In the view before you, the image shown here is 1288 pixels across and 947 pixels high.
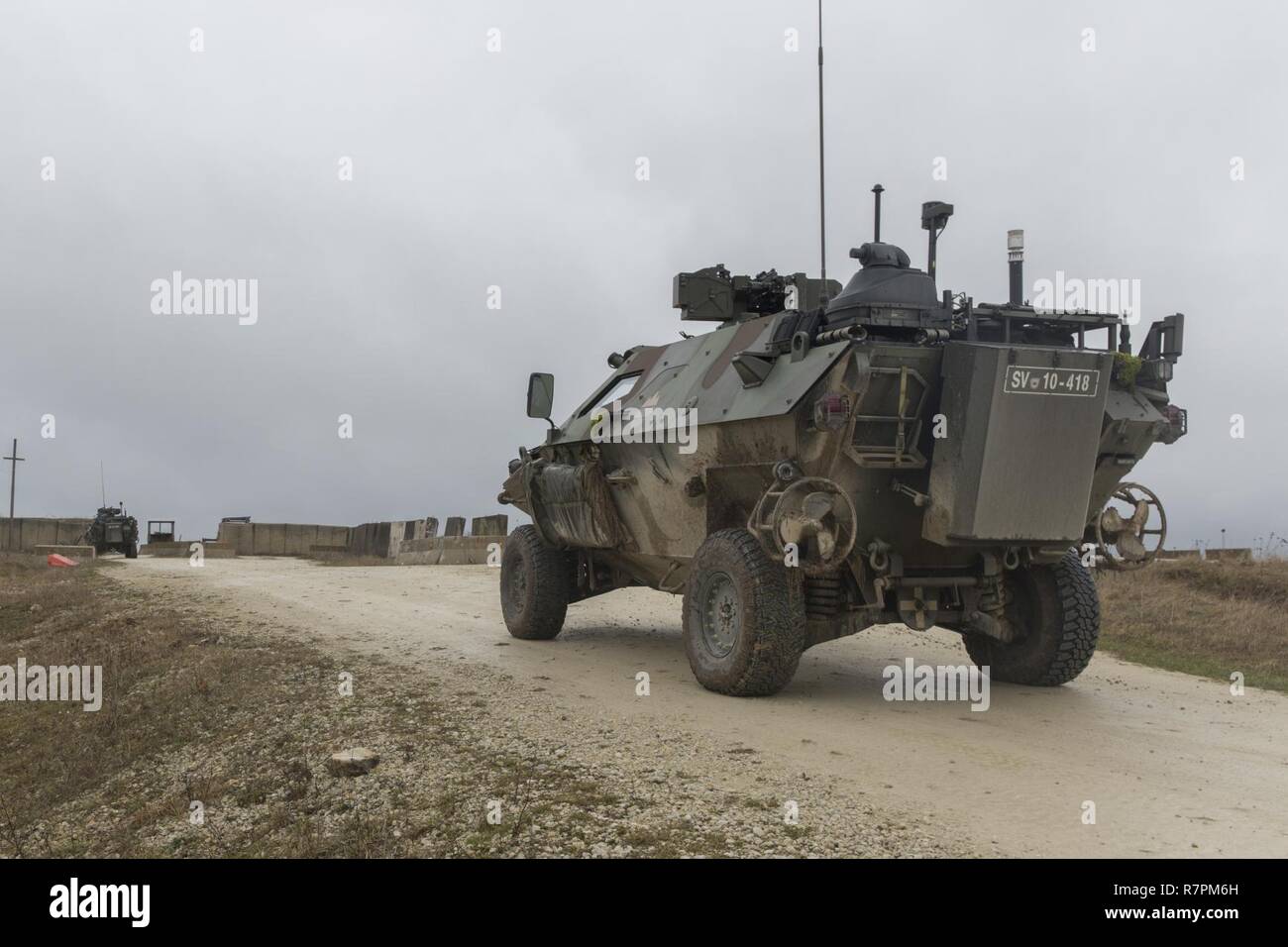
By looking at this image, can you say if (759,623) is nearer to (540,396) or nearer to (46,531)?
(540,396)

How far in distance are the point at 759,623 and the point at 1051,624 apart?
Result: 232cm

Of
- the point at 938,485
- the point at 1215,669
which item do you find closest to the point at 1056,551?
the point at 938,485

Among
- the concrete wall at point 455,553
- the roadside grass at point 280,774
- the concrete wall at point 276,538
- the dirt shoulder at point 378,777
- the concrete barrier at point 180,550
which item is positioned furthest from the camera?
the concrete wall at point 276,538

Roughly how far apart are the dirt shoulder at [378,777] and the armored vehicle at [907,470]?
4.45 ft

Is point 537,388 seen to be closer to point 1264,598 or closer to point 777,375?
point 777,375

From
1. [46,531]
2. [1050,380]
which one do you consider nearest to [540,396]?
[1050,380]

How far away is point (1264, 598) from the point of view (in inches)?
522

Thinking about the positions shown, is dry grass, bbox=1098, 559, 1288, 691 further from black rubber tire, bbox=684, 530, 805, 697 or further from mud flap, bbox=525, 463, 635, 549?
mud flap, bbox=525, 463, 635, 549

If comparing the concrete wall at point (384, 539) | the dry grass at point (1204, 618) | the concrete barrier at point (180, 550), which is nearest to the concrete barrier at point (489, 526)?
the concrete wall at point (384, 539)

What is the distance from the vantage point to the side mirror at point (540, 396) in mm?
10469

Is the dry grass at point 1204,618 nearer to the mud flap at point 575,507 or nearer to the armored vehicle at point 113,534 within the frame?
the mud flap at point 575,507

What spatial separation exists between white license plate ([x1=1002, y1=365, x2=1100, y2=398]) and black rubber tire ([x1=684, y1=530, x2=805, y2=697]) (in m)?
1.75

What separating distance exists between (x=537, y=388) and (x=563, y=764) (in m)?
5.33

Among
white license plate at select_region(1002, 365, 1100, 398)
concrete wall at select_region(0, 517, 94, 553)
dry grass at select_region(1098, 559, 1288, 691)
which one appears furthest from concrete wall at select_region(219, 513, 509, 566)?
white license plate at select_region(1002, 365, 1100, 398)
